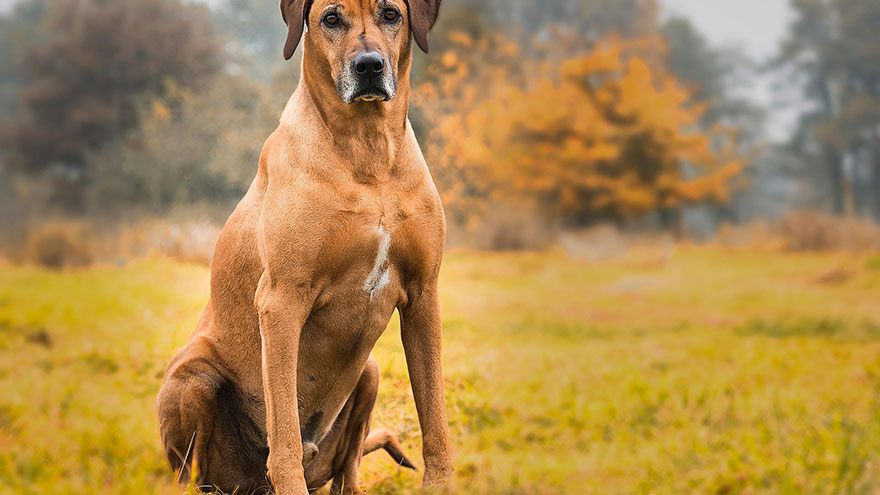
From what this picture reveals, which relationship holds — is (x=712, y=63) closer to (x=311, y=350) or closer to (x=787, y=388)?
(x=787, y=388)

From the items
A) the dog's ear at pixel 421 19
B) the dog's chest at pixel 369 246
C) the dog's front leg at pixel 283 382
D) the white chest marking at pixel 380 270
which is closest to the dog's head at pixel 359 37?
the dog's ear at pixel 421 19

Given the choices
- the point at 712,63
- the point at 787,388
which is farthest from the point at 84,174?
the point at 712,63

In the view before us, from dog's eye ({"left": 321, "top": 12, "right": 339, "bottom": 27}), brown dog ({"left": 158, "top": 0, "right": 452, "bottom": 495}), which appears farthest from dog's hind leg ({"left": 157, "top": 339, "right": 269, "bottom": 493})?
dog's eye ({"left": 321, "top": 12, "right": 339, "bottom": 27})

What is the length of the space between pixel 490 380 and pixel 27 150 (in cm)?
1126

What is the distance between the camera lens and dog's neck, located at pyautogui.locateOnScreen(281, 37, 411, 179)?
283 cm

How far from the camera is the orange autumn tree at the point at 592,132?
14.5m

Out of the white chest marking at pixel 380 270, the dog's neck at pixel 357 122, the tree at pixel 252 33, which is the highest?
the tree at pixel 252 33

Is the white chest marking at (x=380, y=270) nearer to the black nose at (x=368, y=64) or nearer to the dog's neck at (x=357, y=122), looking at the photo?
the dog's neck at (x=357, y=122)

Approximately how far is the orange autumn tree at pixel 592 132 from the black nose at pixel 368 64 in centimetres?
1112

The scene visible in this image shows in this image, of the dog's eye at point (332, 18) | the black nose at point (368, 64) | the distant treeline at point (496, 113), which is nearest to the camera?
the black nose at point (368, 64)

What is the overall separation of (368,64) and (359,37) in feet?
0.38

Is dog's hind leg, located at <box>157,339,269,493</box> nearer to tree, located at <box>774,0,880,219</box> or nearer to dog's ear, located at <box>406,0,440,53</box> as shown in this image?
dog's ear, located at <box>406,0,440,53</box>

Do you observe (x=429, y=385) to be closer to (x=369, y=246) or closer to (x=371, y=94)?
(x=369, y=246)

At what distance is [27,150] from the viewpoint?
1362cm
